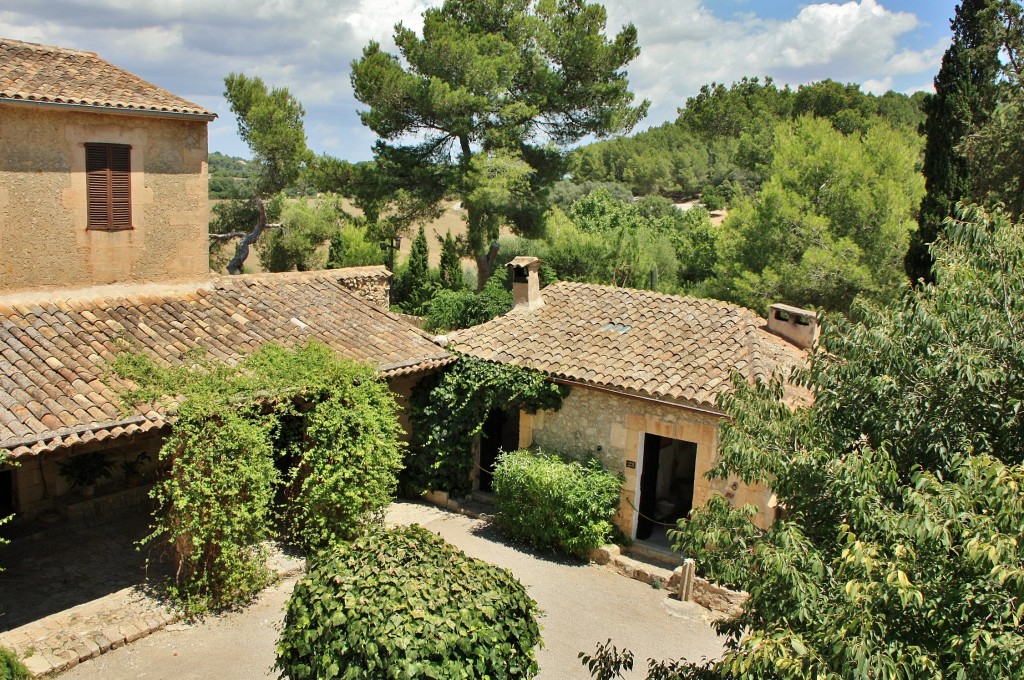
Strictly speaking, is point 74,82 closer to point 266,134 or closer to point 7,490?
point 7,490

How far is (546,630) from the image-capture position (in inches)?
421

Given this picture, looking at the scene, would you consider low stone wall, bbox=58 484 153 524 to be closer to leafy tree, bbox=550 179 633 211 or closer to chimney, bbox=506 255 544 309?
chimney, bbox=506 255 544 309

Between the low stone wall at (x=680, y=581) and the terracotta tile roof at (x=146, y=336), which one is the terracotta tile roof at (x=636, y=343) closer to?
the terracotta tile roof at (x=146, y=336)

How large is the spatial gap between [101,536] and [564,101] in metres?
21.5

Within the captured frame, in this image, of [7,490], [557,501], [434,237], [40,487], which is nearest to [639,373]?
[557,501]

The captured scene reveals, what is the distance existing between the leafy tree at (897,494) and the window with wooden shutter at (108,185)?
10.7 meters

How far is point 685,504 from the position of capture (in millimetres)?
14461

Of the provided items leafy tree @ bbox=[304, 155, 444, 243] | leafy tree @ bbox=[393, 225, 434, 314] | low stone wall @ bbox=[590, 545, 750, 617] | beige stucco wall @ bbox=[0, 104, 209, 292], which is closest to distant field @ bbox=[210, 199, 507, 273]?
leafy tree @ bbox=[393, 225, 434, 314]

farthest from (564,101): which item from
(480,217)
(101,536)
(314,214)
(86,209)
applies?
(101,536)

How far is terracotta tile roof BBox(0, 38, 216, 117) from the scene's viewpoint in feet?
39.1

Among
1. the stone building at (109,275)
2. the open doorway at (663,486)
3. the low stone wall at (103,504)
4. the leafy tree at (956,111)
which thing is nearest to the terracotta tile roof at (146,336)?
the stone building at (109,275)

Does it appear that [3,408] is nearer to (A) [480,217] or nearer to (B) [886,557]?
(B) [886,557]

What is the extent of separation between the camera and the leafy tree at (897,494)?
13.0 feet

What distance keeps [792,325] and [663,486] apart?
4.33 m
